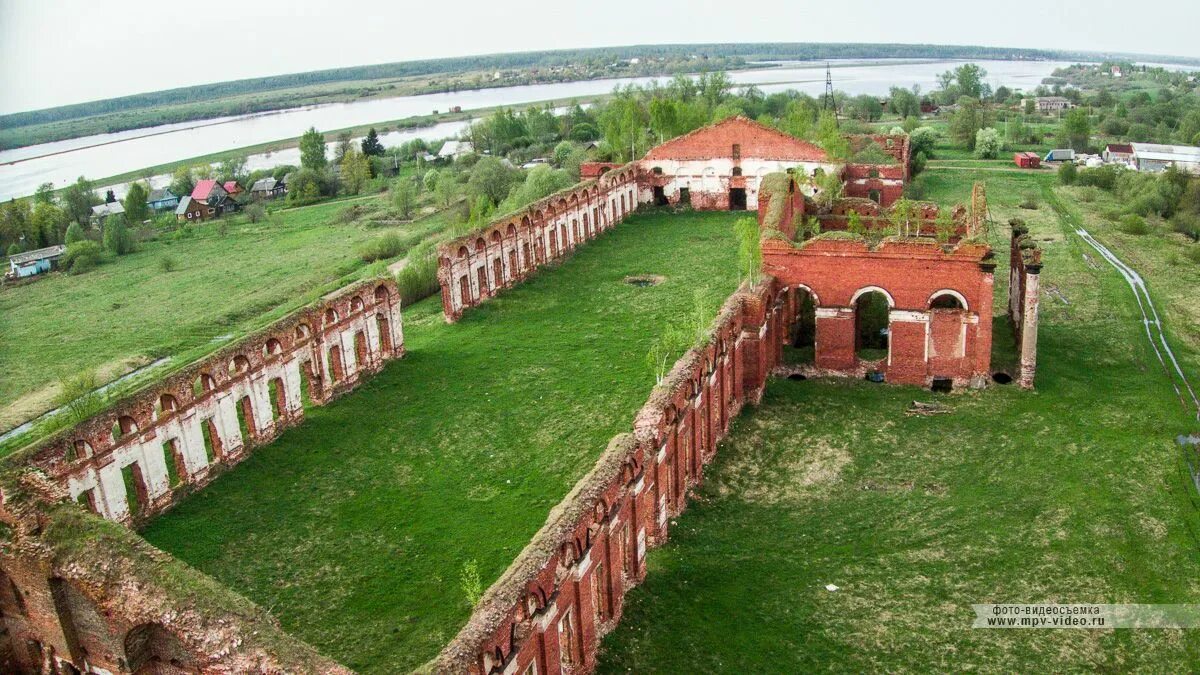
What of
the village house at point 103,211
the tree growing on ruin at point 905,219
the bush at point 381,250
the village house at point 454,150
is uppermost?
the tree growing on ruin at point 905,219

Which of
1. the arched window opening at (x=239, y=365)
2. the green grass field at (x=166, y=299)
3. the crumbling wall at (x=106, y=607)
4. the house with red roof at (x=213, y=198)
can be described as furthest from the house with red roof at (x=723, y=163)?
the crumbling wall at (x=106, y=607)

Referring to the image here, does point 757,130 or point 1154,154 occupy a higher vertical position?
point 757,130

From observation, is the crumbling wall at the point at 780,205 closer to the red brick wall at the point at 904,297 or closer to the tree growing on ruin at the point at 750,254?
the tree growing on ruin at the point at 750,254

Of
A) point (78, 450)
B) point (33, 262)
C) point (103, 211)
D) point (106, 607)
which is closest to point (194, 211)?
point (103, 211)

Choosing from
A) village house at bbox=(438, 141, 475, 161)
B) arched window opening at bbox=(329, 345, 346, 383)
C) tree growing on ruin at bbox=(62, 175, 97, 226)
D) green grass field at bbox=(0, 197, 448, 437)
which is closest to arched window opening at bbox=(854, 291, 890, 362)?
arched window opening at bbox=(329, 345, 346, 383)

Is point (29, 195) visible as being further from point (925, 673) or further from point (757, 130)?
point (925, 673)

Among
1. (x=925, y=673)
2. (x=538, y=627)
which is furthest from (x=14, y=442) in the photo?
(x=925, y=673)
